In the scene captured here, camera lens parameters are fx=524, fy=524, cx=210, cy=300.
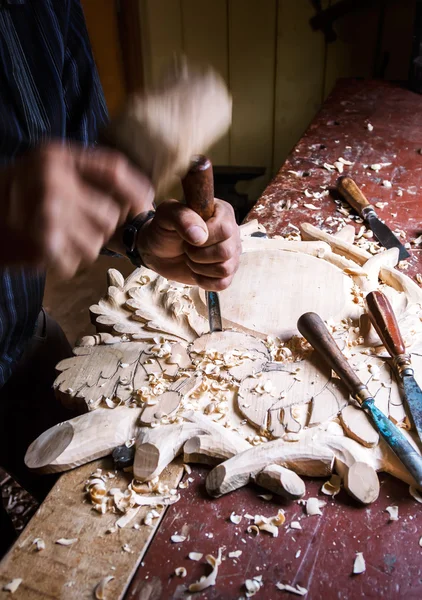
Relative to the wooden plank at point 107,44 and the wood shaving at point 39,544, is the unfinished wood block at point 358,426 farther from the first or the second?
the wooden plank at point 107,44

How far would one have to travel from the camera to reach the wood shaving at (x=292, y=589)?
A: 0.64 m

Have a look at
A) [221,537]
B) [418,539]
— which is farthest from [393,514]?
[221,537]

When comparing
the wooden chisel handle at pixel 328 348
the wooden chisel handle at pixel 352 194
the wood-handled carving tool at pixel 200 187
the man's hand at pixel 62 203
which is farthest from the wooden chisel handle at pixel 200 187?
the wooden chisel handle at pixel 352 194

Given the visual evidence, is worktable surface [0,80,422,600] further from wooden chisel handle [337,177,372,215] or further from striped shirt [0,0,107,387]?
wooden chisel handle [337,177,372,215]

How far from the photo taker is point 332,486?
0.75m

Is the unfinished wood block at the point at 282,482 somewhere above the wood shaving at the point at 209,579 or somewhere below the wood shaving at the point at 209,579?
above

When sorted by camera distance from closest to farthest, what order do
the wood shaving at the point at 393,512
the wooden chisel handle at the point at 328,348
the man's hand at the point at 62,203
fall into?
the man's hand at the point at 62,203 → the wood shaving at the point at 393,512 → the wooden chisel handle at the point at 328,348

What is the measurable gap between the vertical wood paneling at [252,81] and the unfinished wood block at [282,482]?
2.42m

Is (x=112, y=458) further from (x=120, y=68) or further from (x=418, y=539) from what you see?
(x=120, y=68)

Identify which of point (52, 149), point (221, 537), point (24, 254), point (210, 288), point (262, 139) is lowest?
point (262, 139)

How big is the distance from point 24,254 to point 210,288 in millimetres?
416

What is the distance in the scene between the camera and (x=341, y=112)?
198 centimetres

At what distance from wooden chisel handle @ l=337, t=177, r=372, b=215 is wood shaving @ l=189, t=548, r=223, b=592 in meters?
0.97

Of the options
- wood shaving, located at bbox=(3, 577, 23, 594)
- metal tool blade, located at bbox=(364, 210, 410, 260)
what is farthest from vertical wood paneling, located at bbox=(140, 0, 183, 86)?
wood shaving, located at bbox=(3, 577, 23, 594)
